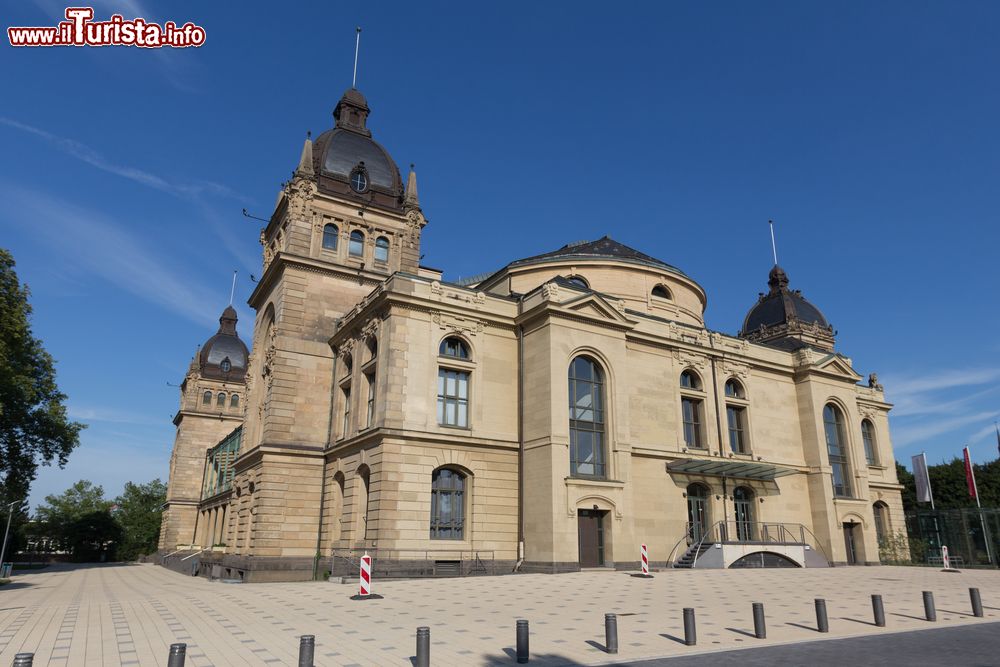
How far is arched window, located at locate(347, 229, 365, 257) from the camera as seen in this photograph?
37.6 m

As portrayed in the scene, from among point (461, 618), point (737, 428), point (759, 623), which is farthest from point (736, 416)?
point (461, 618)

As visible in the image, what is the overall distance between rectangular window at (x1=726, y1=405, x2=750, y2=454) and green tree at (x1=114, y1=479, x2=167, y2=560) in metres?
70.9

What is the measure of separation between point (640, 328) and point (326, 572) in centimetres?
1966

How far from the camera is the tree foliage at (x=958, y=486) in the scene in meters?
60.3

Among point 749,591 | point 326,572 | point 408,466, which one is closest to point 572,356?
point 408,466

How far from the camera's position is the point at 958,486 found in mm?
62156

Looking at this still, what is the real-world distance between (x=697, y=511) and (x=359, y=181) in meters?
27.0

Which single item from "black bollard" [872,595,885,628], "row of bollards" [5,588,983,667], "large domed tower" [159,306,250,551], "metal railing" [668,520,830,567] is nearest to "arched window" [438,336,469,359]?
"metal railing" [668,520,830,567]

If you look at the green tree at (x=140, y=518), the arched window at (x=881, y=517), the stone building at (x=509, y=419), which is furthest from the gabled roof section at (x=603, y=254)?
the green tree at (x=140, y=518)

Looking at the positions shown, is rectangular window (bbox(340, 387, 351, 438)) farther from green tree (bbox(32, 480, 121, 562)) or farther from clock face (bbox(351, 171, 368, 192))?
green tree (bbox(32, 480, 121, 562))

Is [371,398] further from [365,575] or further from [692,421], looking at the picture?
[692,421]

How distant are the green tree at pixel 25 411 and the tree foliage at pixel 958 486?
68.0 meters

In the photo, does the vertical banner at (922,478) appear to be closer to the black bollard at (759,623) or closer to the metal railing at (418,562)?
the metal railing at (418,562)

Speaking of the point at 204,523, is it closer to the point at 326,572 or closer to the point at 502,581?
the point at 326,572
